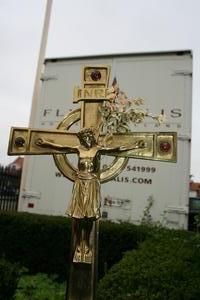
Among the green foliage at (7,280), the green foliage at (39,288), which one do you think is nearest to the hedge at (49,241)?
the green foliage at (39,288)

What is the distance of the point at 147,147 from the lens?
11.5 ft

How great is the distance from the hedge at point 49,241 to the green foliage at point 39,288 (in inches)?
11.1

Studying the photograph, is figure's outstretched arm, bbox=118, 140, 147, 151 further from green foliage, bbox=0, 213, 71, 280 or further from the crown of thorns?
green foliage, bbox=0, 213, 71, 280

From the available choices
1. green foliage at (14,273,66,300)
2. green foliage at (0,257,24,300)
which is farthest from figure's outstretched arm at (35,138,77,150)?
green foliage at (14,273,66,300)

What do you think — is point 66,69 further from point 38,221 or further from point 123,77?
point 38,221

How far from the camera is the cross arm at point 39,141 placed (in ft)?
11.7

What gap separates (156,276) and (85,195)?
110 centimetres

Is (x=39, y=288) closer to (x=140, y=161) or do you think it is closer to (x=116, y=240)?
(x=116, y=240)

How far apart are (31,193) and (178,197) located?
2.91m

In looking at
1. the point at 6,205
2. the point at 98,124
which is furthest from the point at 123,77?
the point at 6,205

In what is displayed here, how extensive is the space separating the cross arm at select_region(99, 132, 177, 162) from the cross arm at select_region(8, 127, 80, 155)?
0.31m

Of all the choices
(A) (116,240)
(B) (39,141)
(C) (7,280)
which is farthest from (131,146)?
(A) (116,240)

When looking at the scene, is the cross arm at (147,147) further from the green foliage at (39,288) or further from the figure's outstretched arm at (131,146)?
the green foliage at (39,288)

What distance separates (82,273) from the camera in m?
3.20
